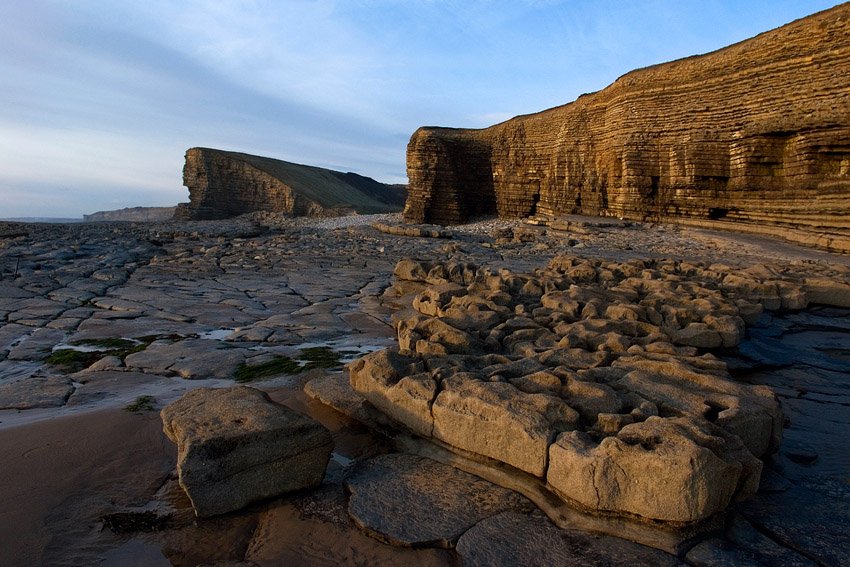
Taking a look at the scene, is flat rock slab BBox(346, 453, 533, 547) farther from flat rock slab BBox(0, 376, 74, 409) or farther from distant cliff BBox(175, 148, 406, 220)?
distant cliff BBox(175, 148, 406, 220)

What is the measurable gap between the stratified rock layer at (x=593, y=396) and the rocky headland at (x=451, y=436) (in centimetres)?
1

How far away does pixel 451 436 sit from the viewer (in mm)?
2537

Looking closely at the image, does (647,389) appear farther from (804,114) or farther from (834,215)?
(804,114)

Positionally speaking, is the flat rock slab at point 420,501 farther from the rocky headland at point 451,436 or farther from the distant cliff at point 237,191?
the distant cliff at point 237,191

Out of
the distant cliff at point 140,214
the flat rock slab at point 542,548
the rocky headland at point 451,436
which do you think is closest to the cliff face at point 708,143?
the rocky headland at point 451,436

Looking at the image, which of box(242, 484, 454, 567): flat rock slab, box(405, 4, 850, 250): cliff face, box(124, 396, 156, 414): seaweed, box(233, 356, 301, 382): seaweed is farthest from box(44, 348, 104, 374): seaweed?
box(405, 4, 850, 250): cliff face

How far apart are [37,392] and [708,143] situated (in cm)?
1636

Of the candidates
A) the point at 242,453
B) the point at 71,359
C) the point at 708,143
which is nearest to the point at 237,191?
the point at 708,143

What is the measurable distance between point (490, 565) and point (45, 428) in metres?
2.43

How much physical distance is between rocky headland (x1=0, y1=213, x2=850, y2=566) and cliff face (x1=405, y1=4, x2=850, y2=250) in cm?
944

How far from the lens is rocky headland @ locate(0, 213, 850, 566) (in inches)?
78.8

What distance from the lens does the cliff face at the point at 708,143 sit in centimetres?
1225

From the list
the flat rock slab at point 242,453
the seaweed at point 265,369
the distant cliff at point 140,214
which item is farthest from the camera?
the distant cliff at point 140,214

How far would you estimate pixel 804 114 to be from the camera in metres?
12.7
